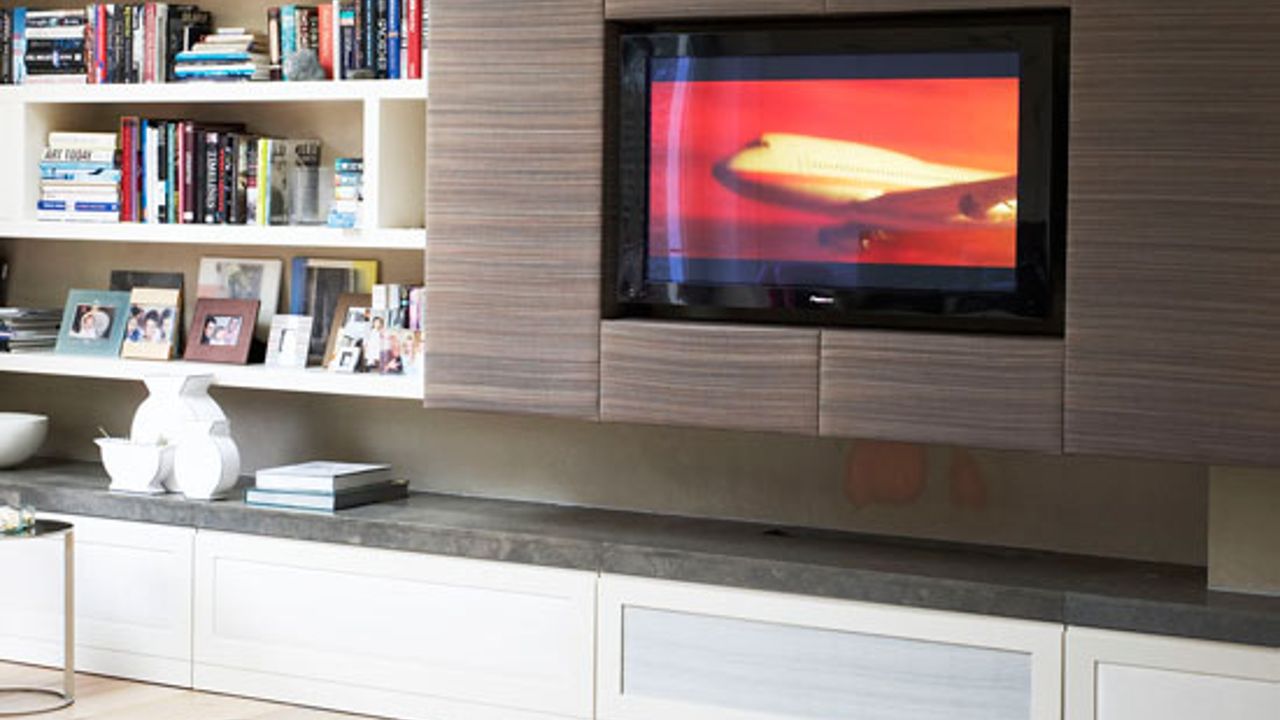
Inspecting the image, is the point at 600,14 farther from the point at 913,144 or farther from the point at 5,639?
the point at 5,639

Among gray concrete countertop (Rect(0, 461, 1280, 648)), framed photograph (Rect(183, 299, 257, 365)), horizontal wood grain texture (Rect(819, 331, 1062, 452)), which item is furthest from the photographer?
framed photograph (Rect(183, 299, 257, 365))

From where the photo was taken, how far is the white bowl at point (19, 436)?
226 inches

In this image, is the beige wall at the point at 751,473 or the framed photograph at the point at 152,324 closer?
the beige wall at the point at 751,473

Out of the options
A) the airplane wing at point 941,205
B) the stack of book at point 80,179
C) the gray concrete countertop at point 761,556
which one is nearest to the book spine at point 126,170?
the stack of book at point 80,179

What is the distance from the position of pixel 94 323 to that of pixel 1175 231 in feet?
10.4

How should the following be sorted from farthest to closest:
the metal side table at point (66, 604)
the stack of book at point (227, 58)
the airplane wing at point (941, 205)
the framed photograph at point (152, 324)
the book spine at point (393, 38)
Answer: the framed photograph at point (152, 324), the stack of book at point (227, 58), the book spine at point (393, 38), the metal side table at point (66, 604), the airplane wing at point (941, 205)

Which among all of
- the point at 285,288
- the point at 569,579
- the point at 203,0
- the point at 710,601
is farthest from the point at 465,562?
the point at 203,0

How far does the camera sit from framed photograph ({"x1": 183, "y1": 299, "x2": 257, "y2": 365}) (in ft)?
18.3

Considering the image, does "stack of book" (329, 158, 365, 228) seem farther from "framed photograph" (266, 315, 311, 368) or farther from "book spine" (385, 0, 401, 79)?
"framed photograph" (266, 315, 311, 368)

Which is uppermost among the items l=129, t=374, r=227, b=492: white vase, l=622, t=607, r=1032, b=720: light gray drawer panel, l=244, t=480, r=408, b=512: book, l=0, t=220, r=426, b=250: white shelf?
l=0, t=220, r=426, b=250: white shelf

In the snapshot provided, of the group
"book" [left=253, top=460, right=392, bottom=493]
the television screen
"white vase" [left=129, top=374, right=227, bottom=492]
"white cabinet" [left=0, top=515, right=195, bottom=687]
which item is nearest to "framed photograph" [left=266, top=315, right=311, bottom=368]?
"white vase" [left=129, top=374, right=227, bottom=492]

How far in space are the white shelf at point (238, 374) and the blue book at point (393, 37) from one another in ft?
2.59

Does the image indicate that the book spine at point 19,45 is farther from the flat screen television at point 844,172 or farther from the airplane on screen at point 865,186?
the airplane on screen at point 865,186

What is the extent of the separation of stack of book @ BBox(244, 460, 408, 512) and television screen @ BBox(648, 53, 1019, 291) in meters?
1.01
